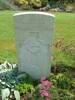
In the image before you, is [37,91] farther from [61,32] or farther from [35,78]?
[61,32]

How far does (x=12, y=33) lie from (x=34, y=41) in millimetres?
4371

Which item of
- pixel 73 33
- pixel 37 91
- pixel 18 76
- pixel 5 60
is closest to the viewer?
pixel 37 91

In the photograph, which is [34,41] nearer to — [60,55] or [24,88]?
[24,88]

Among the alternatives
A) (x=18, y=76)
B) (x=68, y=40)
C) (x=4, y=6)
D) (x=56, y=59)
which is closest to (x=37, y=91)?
(x=18, y=76)

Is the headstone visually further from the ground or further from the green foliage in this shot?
the green foliage

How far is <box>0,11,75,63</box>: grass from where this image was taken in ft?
32.6

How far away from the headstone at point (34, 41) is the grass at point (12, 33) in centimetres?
123

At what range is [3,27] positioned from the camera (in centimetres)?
1298

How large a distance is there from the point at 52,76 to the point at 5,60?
1604 mm

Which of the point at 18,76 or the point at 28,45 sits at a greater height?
the point at 28,45

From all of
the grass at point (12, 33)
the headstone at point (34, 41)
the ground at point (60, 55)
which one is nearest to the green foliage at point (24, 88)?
the ground at point (60, 55)

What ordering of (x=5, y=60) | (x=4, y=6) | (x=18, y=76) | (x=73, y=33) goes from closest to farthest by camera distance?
(x=18, y=76), (x=5, y=60), (x=73, y=33), (x=4, y=6)

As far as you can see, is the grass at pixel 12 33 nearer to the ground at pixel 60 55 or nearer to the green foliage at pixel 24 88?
the ground at pixel 60 55

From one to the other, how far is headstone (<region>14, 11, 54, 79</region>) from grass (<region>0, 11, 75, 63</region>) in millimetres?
1233
